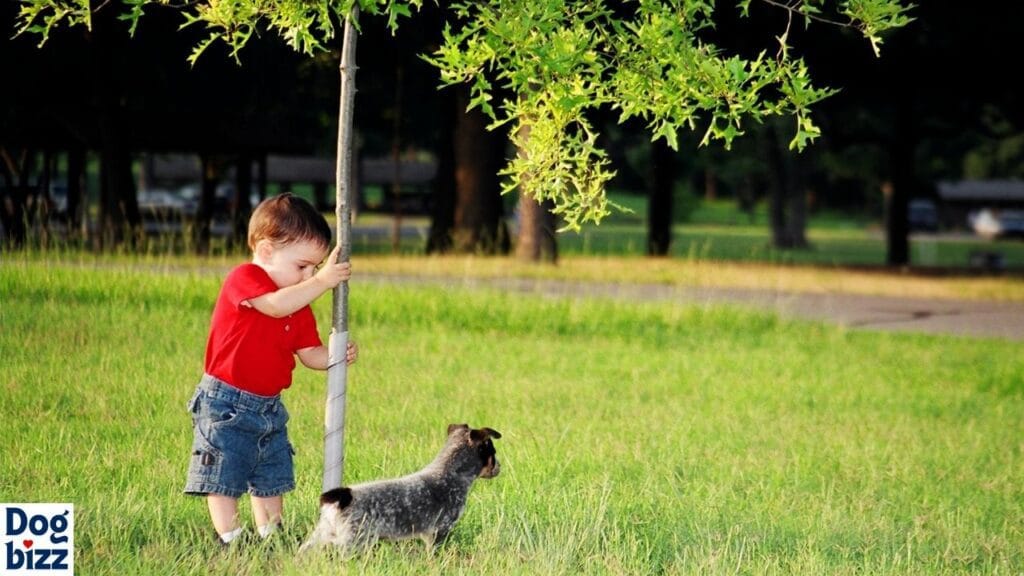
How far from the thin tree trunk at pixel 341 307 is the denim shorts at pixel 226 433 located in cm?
24

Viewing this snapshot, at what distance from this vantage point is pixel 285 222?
5133 mm

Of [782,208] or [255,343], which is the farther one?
[782,208]

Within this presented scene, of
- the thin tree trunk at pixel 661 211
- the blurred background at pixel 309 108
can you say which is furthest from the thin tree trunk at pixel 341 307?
the thin tree trunk at pixel 661 211

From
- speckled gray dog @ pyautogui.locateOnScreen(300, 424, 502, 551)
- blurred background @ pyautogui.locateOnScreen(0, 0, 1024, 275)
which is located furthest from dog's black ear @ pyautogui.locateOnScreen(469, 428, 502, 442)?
blurred background @ pyautogui.locateOnScreen(0, 0, 1024, 275)

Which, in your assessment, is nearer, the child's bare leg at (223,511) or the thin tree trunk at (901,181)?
the child's bare leg at (223,511)

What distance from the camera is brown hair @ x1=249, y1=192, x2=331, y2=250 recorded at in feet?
16.8

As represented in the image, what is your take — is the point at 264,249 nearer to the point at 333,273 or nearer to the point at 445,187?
the point at 333,273

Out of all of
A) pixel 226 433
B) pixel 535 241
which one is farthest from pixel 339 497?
pixel 535 241

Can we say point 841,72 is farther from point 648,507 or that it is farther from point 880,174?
point 880,174

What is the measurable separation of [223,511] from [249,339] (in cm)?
72

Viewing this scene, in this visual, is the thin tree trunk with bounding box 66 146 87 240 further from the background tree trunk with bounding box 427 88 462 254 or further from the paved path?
the paved path

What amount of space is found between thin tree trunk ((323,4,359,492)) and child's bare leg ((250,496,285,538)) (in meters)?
0.25

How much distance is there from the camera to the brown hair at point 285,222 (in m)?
5.13

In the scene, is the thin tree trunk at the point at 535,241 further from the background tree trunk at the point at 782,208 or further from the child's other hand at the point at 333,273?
the background tree trunk at the point at 782,208
